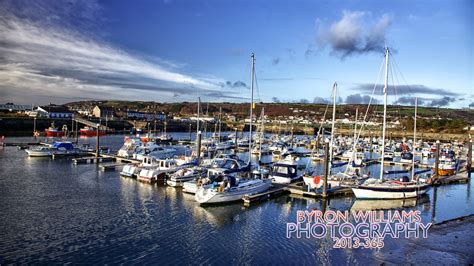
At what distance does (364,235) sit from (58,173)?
90.2 feet

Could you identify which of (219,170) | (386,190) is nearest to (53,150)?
(219,170)

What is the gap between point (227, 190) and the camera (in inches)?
993

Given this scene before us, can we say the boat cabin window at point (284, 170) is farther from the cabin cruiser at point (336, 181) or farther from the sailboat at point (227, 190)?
the sailboat at point (227, 190)

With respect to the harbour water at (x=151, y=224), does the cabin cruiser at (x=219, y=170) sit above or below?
above

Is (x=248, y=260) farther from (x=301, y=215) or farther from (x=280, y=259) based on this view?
(x=301, y=215)

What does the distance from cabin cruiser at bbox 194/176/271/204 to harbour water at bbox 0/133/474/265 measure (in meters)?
0.70

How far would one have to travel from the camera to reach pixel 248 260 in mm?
16156

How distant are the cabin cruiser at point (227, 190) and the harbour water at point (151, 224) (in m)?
0.70

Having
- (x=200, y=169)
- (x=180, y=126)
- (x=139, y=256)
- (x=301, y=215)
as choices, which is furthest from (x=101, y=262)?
(x=180, y=126)

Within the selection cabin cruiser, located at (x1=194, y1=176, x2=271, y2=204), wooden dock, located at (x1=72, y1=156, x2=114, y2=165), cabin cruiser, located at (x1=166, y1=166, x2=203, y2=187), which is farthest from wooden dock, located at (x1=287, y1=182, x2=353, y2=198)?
wooden dock, located at (x1=72, y1=156, x2=114, y2=165)

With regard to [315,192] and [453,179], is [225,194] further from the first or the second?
[453,179]

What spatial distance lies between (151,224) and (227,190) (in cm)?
622

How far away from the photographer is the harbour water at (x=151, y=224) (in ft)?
53.6

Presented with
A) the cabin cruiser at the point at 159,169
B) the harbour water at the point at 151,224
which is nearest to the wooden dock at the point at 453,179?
the harbour water at the point at 151,224
